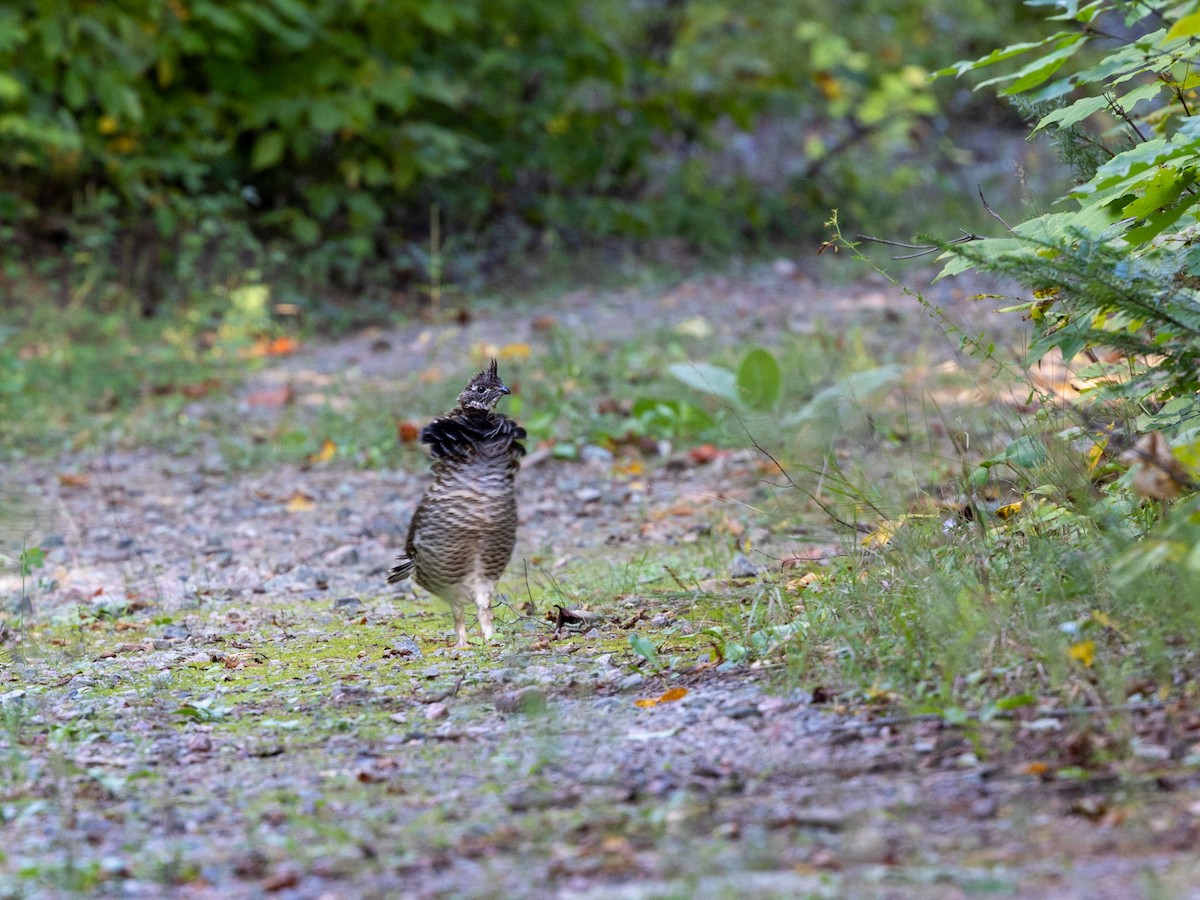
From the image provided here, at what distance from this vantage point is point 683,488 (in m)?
6.65

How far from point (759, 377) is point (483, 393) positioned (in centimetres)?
253

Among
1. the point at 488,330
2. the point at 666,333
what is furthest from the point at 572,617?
the point at 488,330

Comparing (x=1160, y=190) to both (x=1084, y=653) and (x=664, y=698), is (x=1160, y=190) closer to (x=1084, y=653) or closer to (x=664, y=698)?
(x=1084, y=653)

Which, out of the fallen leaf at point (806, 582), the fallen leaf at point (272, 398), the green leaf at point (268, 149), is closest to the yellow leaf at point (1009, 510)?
the fallen leaf at point (806, 582)

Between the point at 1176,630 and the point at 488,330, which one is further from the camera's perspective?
the point at 488,330

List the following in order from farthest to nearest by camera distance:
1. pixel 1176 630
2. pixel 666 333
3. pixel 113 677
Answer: pixel 666 333
pixel 113 677
pixel 1176 630

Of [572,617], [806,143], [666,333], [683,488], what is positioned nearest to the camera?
[572,617]

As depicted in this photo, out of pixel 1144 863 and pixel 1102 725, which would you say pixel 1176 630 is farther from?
pixel 1144 863

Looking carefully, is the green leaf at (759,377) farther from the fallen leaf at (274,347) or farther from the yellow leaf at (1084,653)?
the fallen leaf at (274,347)

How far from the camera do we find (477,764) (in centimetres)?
326

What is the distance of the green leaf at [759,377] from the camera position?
6801 millimetres

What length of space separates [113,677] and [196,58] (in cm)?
802

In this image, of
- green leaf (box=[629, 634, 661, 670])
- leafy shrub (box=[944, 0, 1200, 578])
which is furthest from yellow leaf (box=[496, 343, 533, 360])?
leafy shrub (box=[944, 0, 1200, 578])

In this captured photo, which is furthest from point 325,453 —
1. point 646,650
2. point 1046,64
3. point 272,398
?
point 1046,64
